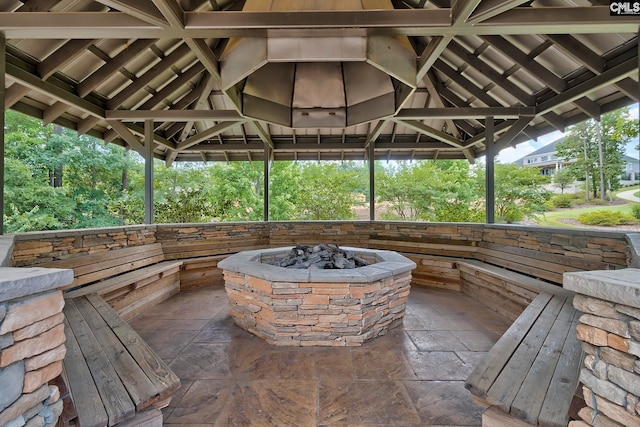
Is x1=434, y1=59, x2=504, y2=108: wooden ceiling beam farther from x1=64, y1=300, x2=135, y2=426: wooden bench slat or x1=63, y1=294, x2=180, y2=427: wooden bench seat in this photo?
x1=64, y1=300, x2=135, y2=426: wooden bench slat

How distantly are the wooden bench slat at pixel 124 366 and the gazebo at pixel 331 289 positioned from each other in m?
0.02

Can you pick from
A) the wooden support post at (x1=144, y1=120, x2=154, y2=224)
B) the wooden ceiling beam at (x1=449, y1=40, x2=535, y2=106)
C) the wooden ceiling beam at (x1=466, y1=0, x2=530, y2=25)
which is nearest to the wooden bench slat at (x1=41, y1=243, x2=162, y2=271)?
the wooden support post at (x1=144, y1=120, x2=154, y2=224)

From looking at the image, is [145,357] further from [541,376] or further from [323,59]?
[323,59]

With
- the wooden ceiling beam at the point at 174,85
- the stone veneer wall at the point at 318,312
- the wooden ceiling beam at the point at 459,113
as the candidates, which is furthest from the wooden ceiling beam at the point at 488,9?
the wooden ceiling beam at the point at 174,85

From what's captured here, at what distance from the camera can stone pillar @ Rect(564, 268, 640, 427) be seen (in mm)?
1122

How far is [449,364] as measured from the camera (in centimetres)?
250

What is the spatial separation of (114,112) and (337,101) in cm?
435

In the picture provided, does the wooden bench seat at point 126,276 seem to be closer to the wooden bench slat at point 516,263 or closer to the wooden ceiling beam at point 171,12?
the wooden ceiling beam at point 171,12

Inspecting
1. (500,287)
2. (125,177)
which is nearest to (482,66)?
(500,287)

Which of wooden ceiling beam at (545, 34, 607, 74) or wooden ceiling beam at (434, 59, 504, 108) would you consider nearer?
wooden ceiling beam at (545, 34, 607, 74)

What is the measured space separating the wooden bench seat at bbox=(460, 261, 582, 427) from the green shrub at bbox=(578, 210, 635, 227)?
1283cm

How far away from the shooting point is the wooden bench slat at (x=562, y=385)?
1.44 metres

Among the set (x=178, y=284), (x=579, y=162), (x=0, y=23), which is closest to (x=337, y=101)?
(x=0, y=23)

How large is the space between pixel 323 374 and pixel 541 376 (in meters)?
1.56
